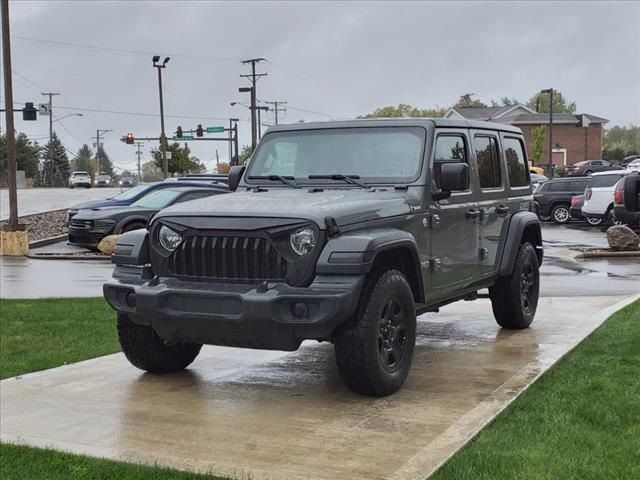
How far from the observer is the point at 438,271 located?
262 inches

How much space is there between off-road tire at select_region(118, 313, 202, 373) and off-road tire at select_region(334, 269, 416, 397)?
1.50 meters

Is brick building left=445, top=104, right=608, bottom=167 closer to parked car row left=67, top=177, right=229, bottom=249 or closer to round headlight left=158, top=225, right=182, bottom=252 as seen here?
parked car row left=67, top=177, right=229, bottom=249

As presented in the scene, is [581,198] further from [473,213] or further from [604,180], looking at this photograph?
[473,213]

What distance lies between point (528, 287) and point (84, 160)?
152188 millimetres

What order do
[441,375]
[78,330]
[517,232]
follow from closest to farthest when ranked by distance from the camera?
[441,375], [517,232], [78,330]

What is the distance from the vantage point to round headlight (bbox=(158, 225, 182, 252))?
5.84 metres

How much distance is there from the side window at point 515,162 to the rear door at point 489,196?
267mm

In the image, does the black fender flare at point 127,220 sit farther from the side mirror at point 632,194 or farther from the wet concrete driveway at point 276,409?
the side mirror at point 632,194

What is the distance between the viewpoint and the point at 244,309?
5371 mm

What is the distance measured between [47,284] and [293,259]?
979 centimetres

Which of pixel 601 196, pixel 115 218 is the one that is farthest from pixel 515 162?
pixel 601 196

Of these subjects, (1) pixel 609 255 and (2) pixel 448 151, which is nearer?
(2) pixel 448 151

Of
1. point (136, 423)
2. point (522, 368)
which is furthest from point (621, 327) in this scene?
point (136, 423)

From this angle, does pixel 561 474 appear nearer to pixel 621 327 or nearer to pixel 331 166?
pixel 331 166
